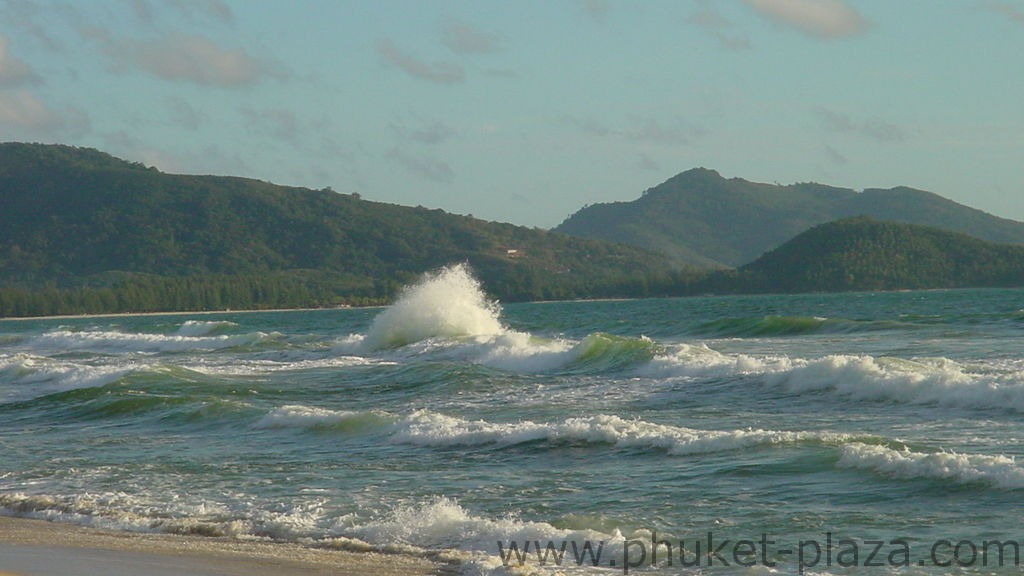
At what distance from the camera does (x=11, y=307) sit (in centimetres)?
14362

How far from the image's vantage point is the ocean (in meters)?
10.7

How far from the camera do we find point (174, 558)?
10992 mm

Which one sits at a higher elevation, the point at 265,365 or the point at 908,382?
the point at 908,382

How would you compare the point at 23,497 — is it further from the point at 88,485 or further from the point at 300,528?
the point at 300,528

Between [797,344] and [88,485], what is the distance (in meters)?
24.9

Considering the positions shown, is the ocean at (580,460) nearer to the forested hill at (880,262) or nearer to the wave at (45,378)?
the wave at (45,378)

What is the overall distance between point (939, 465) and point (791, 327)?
32.7m

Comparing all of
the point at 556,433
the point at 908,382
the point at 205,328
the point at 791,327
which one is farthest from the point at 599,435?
→ the point at 205,328

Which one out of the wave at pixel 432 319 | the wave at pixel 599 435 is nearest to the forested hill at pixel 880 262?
the wave at pixel 432 319

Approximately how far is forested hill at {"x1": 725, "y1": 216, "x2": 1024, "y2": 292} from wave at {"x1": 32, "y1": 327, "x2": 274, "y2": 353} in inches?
3656

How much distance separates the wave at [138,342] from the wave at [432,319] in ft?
28.6

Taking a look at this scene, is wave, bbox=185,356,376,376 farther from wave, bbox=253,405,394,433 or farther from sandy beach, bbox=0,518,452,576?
sandy beach, bbox=0,518,452,576

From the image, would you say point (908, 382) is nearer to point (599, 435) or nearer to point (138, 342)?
point (599, 435)

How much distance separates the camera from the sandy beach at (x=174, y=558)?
10328 millimetres
